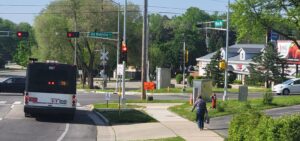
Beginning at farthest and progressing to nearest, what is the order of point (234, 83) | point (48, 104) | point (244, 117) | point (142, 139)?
1. point (234, 83)
2. point (48, 104)
3. point (142, 139)
4. point (244, 117)

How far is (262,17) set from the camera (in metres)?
30.7

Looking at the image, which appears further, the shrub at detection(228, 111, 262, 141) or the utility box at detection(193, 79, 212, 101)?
the utility box at detection(193, 79, 212, 101)

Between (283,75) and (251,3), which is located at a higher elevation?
(251,3)

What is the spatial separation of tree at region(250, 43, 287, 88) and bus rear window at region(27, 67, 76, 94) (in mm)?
49595

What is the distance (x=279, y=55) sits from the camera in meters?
74.4

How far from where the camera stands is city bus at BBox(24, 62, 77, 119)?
2509 cm

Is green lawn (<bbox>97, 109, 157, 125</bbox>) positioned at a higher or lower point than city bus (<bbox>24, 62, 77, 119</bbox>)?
lower

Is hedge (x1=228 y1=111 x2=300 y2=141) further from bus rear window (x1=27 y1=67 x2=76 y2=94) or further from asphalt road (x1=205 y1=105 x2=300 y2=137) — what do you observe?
bus rear window (x1=27 y1=67 x2=76 y2=94)

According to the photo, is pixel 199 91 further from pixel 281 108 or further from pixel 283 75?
pixel 283 75

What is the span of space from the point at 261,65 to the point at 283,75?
11.0ft

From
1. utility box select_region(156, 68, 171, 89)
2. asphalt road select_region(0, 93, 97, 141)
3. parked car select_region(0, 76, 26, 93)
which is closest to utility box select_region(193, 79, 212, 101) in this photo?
asphalt road select_region(0, 93, 97, 141)

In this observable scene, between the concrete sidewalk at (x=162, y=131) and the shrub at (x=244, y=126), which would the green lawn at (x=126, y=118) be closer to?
the concrete sidewalk at (x=162, y=131)

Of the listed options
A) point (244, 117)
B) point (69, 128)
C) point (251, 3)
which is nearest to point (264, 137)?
point (244, 117)

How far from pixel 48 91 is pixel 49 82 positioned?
0.40 m
